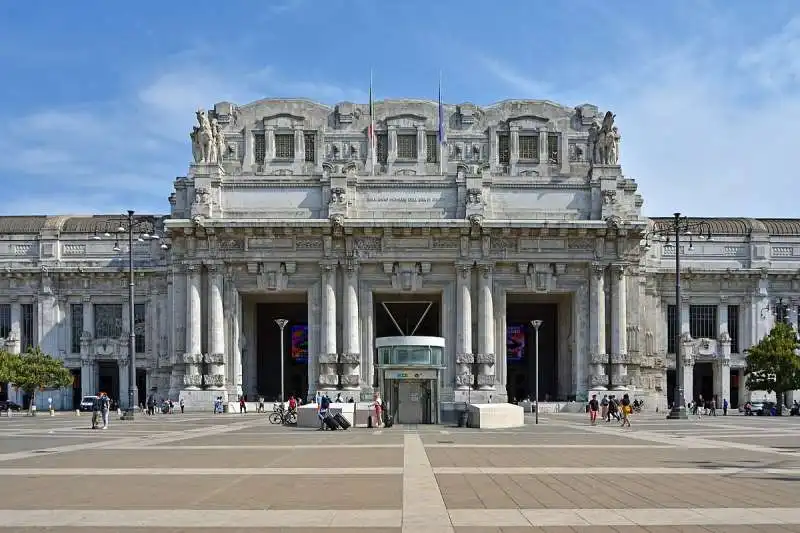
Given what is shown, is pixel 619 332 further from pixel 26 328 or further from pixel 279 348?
pixel 26 328

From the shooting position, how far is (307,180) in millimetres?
82812

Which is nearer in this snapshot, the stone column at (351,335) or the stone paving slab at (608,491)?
the stone paving slab at (608,491)

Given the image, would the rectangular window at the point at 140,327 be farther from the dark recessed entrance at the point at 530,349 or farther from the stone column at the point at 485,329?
the dark recessed entrance at the point at 530,349

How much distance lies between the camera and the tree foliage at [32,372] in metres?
76.8

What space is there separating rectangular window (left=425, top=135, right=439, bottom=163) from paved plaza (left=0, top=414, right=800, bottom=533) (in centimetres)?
5425

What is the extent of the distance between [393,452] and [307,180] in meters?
54.6

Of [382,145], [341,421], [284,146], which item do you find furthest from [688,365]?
[341,421]

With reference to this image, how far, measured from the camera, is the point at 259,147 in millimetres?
88688

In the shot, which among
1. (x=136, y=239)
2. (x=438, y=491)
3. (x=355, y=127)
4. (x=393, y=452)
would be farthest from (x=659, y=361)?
Result: (x=438, y=491)

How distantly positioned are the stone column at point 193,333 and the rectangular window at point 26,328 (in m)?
18.7

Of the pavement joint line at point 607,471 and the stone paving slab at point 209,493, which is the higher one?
the stone paving slab at point 209,493

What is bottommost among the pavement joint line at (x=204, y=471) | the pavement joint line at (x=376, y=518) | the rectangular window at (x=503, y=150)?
the pavement joint line at (x=204, y=471)

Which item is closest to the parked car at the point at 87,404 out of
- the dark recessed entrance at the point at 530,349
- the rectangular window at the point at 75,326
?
the rectangular window at the point at 75,326

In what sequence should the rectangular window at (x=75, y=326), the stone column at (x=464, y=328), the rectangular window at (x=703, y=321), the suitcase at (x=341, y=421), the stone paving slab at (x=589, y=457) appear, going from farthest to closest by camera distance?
the rectangular window at (x=703, y=321), the rectangular window at (x=75, y=326), the stone column at (x=464, y=328), the suitcase at (x=341, y=421), the stone paving slab at (x=589, y=457)
